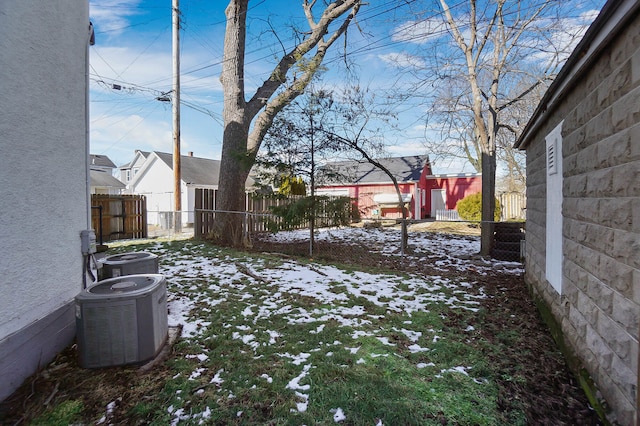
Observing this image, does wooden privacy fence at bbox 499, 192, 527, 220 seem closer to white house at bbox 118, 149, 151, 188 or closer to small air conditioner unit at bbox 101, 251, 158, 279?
small air conditioner unit at bbox 101, 251, 158, 279

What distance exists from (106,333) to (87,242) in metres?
1.11

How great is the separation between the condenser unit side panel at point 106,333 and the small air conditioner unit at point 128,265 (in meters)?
1.41

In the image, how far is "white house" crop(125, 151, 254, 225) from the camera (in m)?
22.8

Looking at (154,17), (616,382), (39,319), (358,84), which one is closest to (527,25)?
(358,84)

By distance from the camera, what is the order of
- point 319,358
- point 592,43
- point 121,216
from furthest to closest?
1. point 121,216
2. point 319,358
3. point 592,43

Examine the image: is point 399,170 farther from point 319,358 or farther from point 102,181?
point 102,181

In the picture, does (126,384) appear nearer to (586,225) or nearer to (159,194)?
(586,225)

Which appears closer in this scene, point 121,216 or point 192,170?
point 121,216

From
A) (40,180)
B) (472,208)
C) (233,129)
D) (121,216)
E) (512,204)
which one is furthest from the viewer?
(512,204)

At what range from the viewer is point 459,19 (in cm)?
910

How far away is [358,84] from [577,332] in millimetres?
7476

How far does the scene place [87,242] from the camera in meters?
3.38

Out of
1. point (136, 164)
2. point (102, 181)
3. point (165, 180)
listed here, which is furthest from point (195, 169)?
point (136, 164)

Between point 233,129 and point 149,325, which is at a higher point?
point 233,129
